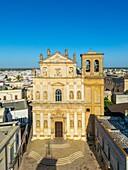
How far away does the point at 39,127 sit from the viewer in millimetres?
28344

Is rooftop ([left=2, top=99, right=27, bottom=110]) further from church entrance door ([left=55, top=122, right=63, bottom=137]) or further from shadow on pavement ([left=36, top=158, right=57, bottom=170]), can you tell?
shadow on pavement ([left=36, top=158, right=57, bottom=170])

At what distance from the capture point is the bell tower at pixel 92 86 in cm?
2823

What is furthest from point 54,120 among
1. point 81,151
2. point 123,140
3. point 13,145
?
point 123,140

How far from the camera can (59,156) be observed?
22.8 metres

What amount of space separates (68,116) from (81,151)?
211 inches

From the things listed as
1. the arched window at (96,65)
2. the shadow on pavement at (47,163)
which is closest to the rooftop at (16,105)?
the shadow on pavement at (47,163)

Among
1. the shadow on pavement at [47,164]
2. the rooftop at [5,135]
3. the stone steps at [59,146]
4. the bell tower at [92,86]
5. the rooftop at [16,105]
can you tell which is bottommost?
the shadow on pavement at [47,164]

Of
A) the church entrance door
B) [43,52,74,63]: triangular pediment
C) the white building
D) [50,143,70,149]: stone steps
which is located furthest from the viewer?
the church entrance door

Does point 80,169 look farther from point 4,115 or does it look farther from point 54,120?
point 4,115

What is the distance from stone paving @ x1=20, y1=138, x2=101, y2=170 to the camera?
20.9 meters

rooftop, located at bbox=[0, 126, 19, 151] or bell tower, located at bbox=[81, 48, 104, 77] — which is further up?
bell tower, located at bbox=[81, 48, 104, 77]

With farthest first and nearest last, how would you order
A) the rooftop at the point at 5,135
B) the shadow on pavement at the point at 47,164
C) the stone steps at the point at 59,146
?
the stone steps at the point at 59,146, the shadow on pavement at the point at 47,164, the rooftop at the point at 5,135

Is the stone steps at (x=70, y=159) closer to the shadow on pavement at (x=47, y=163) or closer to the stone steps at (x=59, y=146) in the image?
the shadow on pavement at (x=47, y=163)

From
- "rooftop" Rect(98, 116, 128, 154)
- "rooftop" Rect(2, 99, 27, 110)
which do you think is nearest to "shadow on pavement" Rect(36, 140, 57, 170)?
"rooftop" Rect(98, 116, 128, 154)
